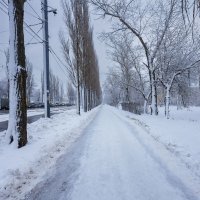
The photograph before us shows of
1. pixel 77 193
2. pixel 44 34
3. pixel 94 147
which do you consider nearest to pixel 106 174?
pixel 77 193

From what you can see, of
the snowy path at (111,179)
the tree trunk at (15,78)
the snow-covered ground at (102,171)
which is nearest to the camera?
the snowy path at (111,179)

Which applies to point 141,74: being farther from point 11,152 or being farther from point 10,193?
point 10,193

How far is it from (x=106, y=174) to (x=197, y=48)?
21044mm

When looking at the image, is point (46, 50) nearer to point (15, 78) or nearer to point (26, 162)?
point (15, 78)

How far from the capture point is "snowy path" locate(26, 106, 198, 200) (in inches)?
181

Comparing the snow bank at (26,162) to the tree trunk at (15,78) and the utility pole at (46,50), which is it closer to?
the tree trunk at (15,78)

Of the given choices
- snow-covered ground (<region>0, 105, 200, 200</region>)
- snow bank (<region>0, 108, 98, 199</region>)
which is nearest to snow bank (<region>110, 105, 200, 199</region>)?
snow-covered ground (<region>0, 105, 200, 200</region>)

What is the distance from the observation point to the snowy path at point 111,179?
460 centimetres

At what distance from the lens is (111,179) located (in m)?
5.43

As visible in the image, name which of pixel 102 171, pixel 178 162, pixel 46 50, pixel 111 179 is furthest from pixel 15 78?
pixel 46 50

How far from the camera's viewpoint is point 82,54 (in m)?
31.7

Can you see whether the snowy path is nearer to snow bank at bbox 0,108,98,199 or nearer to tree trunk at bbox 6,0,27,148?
snow bank at bbox 0,108,98,199

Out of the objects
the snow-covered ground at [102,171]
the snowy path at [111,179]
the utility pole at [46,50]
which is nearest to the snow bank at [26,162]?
the snow-covered ground at [102,171]

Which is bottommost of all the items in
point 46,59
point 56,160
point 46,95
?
point 56,160
